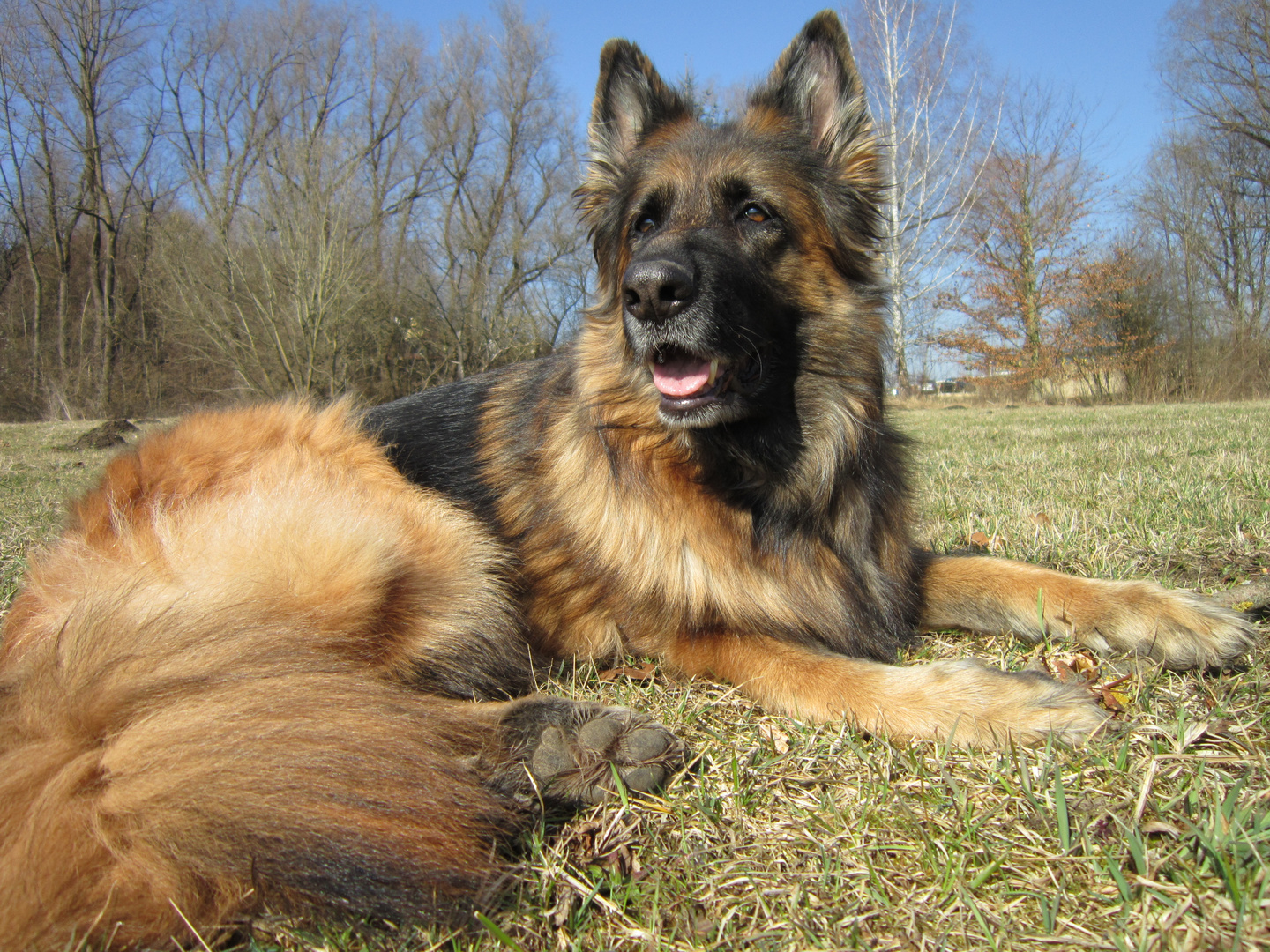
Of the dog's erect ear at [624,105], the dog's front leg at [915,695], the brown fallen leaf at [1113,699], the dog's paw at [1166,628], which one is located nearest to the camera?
the dog's front leg at [915,695]

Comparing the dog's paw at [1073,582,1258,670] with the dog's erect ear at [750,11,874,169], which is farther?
the dog's erect ear at [750,11,874,169]

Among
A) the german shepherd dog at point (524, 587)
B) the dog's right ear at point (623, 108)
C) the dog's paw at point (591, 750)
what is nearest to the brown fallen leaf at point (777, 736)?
the german shepherd dog at point (524, 587)

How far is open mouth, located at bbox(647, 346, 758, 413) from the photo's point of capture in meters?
2.56

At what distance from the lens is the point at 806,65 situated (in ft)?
9.93

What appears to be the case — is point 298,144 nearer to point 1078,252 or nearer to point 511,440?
point 511,440

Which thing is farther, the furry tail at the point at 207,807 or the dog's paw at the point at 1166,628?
the dog's paw at the point at 1166,628

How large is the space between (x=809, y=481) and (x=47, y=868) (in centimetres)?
233

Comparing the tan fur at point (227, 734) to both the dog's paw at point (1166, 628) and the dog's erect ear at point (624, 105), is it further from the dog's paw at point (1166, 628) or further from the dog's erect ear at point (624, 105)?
the dog's erect ear at point (624, 105)

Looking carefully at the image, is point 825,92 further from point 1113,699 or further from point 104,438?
point 104,438

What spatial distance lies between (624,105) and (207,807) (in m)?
3.13

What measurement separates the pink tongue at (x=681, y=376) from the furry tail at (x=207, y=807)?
1488 millimetres

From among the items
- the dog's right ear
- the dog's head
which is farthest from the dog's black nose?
the dog's right ear

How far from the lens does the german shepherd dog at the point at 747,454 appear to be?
243 centimetres

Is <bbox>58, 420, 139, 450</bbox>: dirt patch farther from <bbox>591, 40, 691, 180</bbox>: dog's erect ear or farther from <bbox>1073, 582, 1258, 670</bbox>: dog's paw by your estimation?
<bbox>1073, 582, 1258, 670</bbox>: dog's paw
